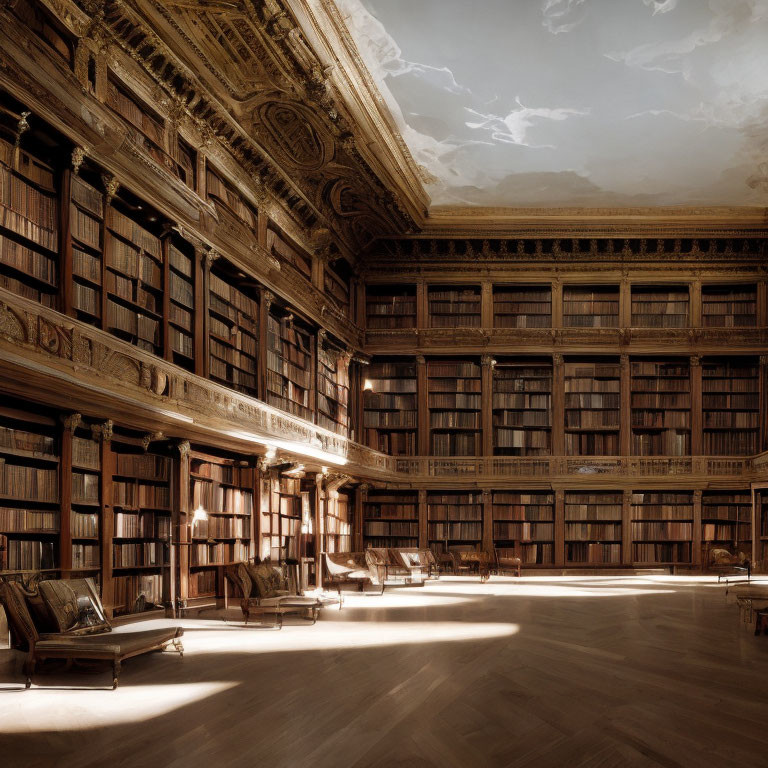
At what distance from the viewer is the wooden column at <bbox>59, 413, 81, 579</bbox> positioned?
23.2ft

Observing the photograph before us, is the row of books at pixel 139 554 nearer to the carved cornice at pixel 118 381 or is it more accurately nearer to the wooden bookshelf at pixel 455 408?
the carved cornice at pixel 118 381

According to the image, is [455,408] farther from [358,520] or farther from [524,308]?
[358,520]

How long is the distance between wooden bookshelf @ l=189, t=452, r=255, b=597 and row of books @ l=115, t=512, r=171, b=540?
311 millimetres

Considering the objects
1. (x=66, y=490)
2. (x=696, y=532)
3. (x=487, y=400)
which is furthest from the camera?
(x=487, y=400)

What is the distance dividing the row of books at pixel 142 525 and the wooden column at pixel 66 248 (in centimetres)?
222

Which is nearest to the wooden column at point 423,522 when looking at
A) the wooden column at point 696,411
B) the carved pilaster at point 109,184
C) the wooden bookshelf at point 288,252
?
the wooden bookshelf at point 288,252

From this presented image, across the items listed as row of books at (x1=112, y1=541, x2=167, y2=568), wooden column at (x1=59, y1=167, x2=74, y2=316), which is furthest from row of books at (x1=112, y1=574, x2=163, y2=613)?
wooden column at (x1=59, y1=167, x2=74, y2=316)

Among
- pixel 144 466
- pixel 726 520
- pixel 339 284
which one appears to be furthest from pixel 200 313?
pixel 726 520

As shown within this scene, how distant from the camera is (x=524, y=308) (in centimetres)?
1778

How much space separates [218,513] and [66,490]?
127 inches

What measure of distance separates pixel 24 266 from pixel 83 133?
145cm

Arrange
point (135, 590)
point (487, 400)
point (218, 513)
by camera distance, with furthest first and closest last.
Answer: point (487, 400) → point (218, 513) → point (135, 590)

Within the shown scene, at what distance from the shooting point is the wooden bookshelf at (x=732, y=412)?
17000 millimetres

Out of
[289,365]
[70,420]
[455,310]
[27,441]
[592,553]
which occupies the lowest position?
[592,553]
